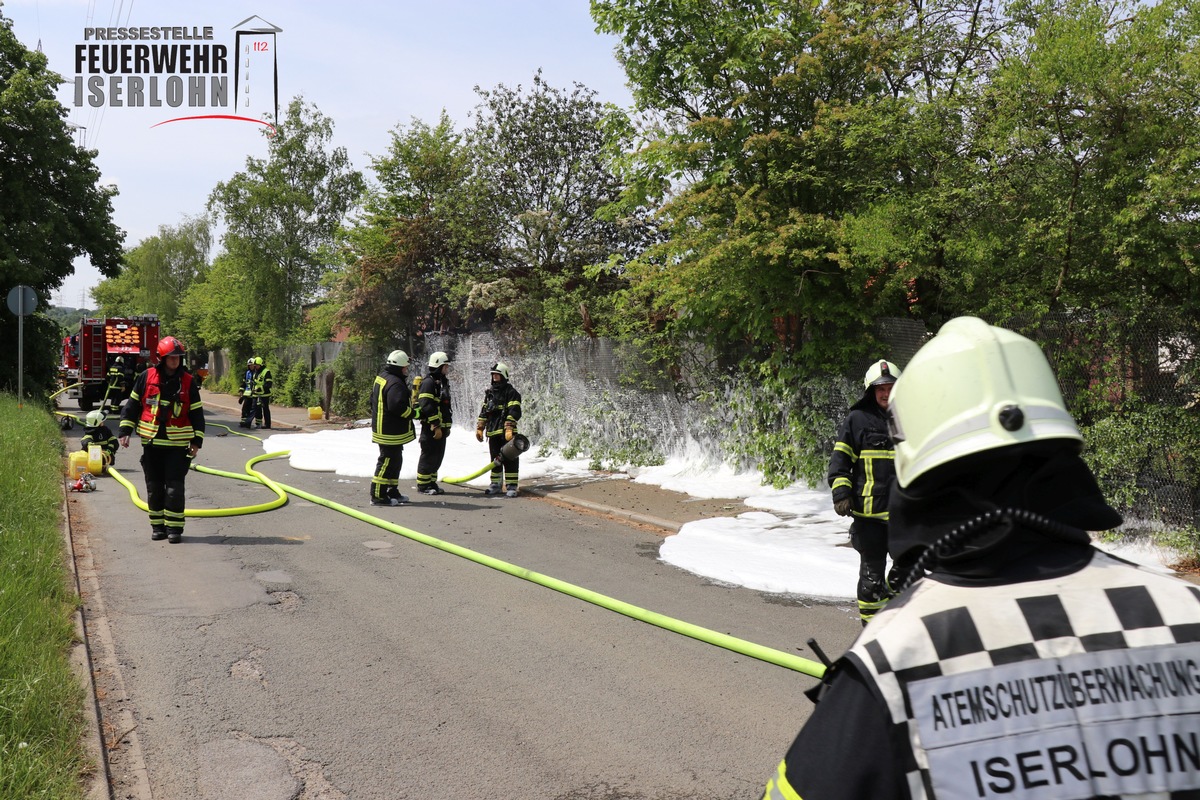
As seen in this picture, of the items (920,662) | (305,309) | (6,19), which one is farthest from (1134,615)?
(305,309)

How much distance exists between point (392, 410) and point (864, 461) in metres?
7.05

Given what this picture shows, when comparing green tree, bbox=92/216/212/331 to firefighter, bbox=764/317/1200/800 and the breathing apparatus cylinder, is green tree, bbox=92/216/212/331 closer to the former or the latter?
the breathing apparatus cylinder

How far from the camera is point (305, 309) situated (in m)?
38.1

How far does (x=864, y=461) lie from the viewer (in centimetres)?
570

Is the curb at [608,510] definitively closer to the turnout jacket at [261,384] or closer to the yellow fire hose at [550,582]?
the yellow fire hose at [550,582]

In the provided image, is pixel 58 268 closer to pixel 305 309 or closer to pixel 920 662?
pixel 305 309

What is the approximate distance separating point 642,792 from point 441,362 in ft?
29.5

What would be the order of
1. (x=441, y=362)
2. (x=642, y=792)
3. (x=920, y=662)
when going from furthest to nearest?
1. (x=441, y=362)
2. (x=642, y=792)
3. (x=920, y=662)

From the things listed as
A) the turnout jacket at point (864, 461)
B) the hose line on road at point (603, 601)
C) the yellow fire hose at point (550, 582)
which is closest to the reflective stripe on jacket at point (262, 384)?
the yellow fire hose at point (550, 582)

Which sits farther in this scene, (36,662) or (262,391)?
(262,391)

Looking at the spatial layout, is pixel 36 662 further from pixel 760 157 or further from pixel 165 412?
pixel 760 157

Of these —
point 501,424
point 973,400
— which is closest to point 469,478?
point 501,424

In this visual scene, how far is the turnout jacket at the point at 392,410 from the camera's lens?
37.0 feet

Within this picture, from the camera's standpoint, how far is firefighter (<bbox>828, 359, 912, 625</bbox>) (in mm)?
5551
